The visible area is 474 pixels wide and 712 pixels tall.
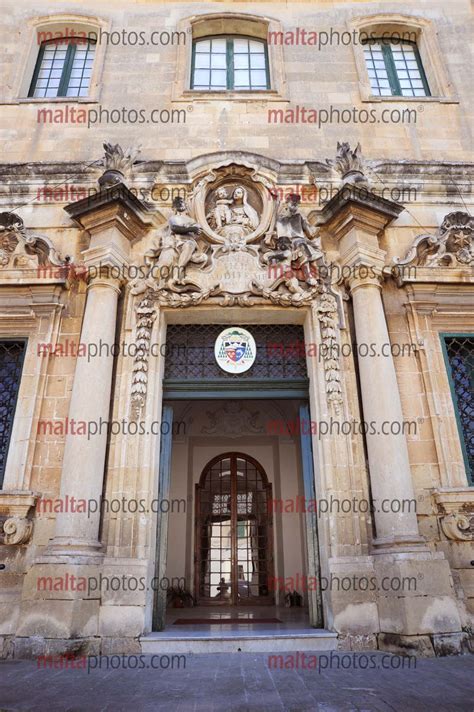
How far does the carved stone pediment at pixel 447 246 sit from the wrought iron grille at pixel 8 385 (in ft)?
17.7

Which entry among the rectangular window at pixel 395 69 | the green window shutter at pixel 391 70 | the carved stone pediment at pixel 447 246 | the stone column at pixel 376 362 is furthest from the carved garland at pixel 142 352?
the green window shutter at pixel 391 70

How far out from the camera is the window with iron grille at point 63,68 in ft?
30.4

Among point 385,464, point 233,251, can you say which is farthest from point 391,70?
point 385,464

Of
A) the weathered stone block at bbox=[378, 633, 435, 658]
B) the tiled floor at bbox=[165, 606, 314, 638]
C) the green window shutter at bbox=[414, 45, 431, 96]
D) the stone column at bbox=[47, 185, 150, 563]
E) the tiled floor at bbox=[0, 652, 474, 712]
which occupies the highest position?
the green window shutter at bbox=[414, 45, 431, 96]

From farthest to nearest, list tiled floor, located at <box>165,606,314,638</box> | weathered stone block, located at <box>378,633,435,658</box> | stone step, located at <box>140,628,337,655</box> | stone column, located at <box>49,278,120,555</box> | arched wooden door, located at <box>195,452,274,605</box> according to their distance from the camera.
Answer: arched wooden door, located at <box>195,452,274,605</box> < tiled floor, located at <box>165,606,314,638</box> < stone column, located at <box>49,278,120,555</box> < stone step, located at <box>140,628,337,655</box> < weathered stone block, located at <box>378,633,435,658</box>

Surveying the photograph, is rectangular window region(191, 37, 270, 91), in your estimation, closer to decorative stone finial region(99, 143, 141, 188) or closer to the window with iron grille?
the window with iron grille

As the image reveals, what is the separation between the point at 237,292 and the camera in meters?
6.70

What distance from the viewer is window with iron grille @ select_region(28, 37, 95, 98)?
9.27m

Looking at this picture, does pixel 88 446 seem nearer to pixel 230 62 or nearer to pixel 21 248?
pixel 21 248

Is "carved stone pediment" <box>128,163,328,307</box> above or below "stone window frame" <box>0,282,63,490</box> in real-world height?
above

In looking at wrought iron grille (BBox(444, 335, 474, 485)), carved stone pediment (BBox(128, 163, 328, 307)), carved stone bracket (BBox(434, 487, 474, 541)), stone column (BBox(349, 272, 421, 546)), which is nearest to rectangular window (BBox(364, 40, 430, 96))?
carved stone pediment (BBox(128, 163, 328, 307))

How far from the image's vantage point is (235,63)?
31.9 feet

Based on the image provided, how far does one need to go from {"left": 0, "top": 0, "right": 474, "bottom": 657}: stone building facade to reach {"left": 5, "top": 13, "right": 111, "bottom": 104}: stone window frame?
0.05 m

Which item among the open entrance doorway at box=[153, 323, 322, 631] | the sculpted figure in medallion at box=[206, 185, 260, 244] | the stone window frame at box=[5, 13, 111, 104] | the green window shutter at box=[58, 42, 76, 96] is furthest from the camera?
the open entrance doorway at box=[153, 323, 322, 631]
